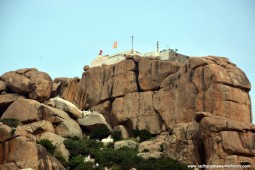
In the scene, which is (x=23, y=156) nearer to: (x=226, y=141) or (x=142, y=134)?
A: (x=226, y=141)

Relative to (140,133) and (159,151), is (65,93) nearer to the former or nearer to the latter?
(140,133)

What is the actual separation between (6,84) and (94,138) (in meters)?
14.8

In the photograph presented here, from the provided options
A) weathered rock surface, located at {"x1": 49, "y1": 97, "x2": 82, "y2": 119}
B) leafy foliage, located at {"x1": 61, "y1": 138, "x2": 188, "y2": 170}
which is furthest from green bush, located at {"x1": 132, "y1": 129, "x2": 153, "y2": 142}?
weathered rock surface, located at {"x1": 49, "y1": 97, "x2": 82, "y2": 119}

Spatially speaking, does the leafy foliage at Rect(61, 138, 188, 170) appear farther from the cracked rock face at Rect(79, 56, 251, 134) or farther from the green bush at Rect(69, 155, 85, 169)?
the cracked rock face at Rect(79, 56, 251, 134)

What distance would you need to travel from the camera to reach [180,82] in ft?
236

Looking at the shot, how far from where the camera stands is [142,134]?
240ft

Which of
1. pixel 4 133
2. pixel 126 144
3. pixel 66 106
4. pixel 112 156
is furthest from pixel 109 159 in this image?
pixel 4 133

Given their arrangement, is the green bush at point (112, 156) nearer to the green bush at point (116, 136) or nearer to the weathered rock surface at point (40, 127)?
the green bush at point (116, 136)

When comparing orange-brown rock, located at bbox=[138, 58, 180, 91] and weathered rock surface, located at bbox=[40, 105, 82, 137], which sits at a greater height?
orange-brown rock, located at bbox=[138, 58, 180, 91]

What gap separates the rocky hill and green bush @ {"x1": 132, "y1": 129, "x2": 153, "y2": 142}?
77 centimetres

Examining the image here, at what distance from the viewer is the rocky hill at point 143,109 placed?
58.8 meters

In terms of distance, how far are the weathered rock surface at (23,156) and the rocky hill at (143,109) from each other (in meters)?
0.08

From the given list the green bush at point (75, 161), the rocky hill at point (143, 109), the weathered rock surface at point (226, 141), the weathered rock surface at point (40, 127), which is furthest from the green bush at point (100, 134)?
the weathered rock surface at point (226, 141)

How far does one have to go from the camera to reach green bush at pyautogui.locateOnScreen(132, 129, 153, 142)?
238 feet
